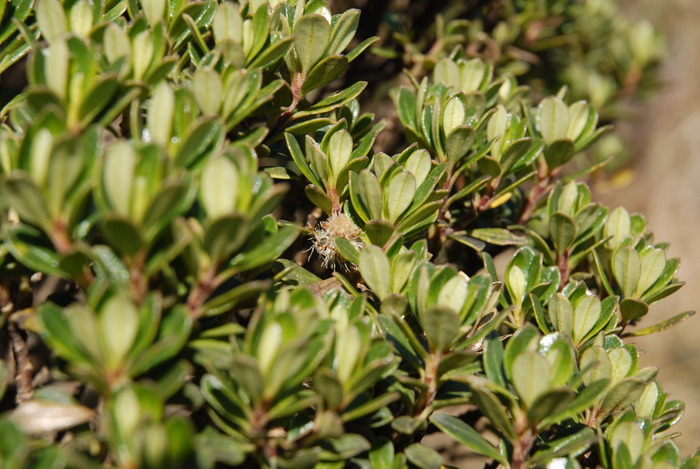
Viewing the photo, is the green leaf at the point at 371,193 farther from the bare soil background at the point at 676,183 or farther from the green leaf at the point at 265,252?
the bare soil background at the point at 676,183

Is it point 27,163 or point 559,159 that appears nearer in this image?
point 27,163

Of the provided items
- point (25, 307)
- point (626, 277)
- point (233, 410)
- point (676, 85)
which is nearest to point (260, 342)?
point (233, 410)

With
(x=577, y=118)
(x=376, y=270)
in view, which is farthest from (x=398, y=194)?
(x=577, y=118)

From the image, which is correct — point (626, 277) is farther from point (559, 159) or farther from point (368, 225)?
point (368, 225)

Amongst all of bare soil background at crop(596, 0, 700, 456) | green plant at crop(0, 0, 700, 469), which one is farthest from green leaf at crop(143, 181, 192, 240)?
bare soil background at crop(596, 0, 700, 456)

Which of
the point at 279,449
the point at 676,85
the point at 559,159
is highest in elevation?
the point at 559,159

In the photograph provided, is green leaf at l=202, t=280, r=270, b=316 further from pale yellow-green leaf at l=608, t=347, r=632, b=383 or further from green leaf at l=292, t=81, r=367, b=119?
pale yellow-green leaf at l=608, t=347, r=632, b=383

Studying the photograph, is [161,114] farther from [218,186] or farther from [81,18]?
[81,18]
